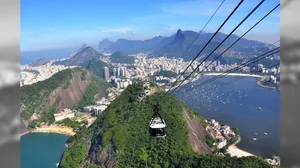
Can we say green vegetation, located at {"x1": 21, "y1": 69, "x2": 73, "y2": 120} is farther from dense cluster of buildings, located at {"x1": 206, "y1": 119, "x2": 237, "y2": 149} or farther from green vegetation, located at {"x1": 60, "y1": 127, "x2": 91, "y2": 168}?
dense cluster of buildings, located at {"x1": 206, "y1": 119, "x2": 237, "y2": 149}

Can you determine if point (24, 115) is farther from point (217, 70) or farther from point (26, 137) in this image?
point (217, 70)

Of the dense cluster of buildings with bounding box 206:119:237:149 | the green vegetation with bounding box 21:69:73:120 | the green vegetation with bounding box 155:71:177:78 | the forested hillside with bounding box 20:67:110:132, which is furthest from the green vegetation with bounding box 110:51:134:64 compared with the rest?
the dense cluster of buildings with bounding box 206:119:237:149

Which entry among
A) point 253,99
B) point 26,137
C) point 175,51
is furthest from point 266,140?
point 175,51

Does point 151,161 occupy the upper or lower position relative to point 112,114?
lower

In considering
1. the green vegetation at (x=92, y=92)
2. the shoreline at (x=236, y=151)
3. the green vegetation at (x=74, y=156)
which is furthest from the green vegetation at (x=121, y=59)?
the green vegetation at (x=74, y=156)

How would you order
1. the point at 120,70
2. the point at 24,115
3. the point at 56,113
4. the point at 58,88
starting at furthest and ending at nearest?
the point at 120,70, the point at 58,88, the point at 56,113, the point at 24,115

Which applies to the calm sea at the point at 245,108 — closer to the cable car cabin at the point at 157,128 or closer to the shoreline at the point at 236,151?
the shoreline at the point at 236,151

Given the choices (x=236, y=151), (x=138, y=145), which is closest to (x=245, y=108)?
(x=236, y=151)

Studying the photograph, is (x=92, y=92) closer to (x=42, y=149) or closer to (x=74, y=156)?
(x=42, y=149)
